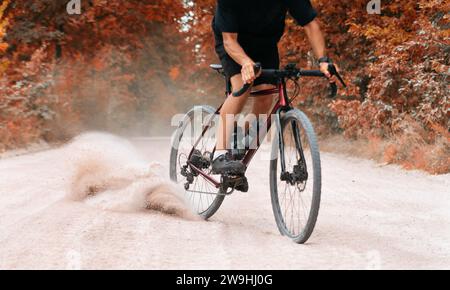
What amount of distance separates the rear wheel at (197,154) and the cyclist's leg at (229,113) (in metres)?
0.36

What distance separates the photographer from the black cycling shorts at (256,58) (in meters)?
5.20

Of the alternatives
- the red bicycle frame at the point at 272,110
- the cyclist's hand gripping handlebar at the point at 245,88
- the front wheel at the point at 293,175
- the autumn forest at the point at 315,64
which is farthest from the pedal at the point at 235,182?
the autumn forest at the point at 315,64

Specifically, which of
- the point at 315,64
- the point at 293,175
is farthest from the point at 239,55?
the point at 315,64

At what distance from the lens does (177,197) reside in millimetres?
6117

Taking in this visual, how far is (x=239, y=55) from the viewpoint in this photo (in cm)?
485

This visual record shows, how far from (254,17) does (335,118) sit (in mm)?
12769

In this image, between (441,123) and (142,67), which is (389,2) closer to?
(441,123)

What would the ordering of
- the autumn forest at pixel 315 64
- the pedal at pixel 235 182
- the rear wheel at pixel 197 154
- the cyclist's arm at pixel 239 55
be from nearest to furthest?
1. the cyclist's arm at pixel 239 55
2. the pedal at pixel 235 182
3. the rear wheel at pixel 197 154
4. the autumn forest at pixel 315 64

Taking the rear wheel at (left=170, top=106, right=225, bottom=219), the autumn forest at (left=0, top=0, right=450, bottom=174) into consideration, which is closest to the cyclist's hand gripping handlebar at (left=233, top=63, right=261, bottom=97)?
the rear wheel at (left=170, top=106, right=225, bottom=219)

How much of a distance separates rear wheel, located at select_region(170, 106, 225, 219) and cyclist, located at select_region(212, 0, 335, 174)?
583 mm

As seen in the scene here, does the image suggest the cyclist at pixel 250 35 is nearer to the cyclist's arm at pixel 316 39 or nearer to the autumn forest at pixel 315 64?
the cyclist's arm at pixel 316 39

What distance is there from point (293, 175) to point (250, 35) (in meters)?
1.07

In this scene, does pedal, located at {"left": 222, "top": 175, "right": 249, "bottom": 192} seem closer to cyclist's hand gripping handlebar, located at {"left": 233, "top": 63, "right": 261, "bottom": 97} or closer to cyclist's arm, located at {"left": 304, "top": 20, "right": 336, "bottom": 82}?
cyclist's hand gripping handlebar, located at {"left": 233, "top": 63, "right": 261, "bottom": 97}
